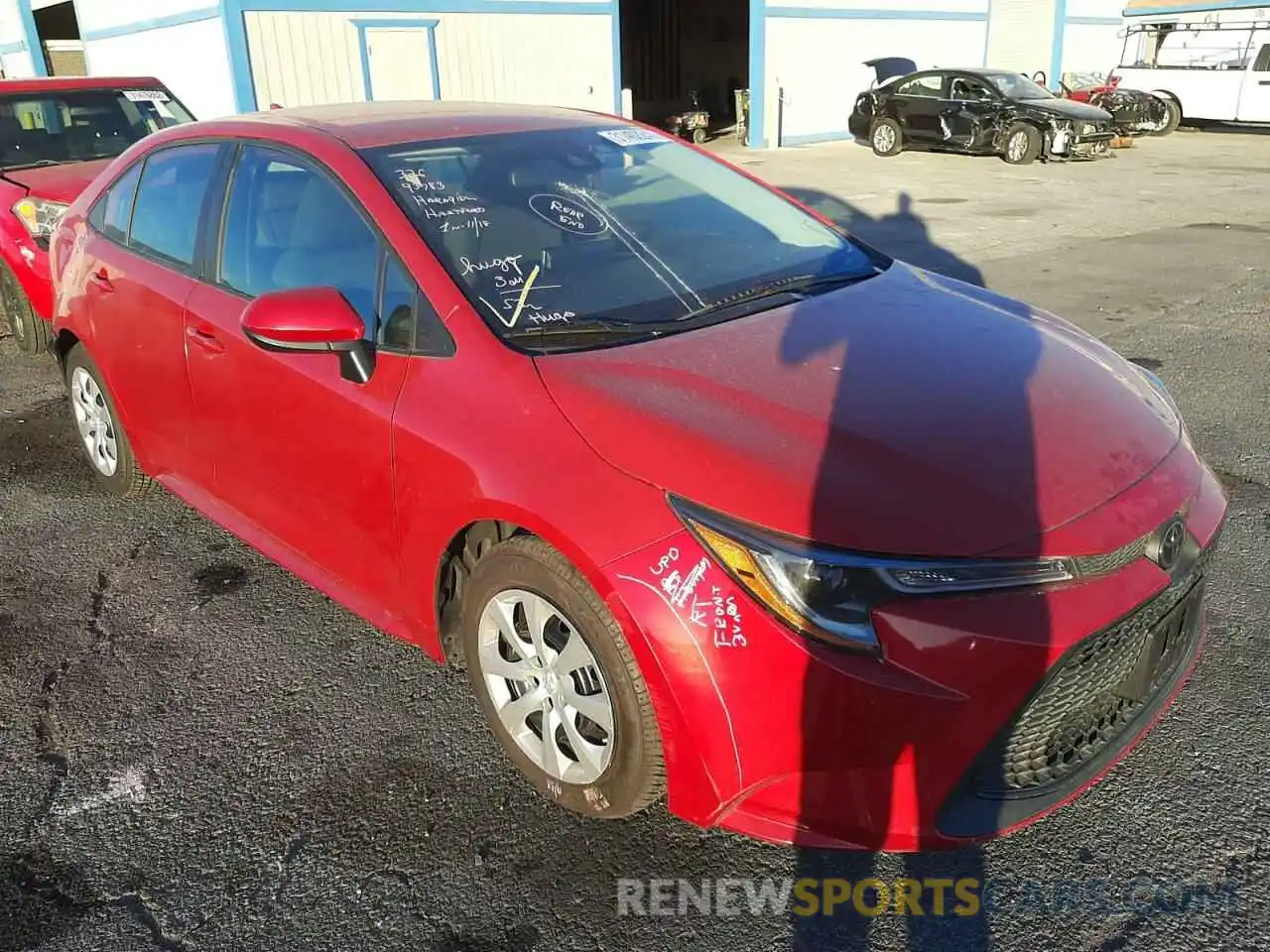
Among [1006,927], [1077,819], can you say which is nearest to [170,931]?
[1006,927]

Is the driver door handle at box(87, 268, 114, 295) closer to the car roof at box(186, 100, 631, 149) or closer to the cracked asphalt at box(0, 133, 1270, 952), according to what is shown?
the car roof at box(186, 100, 631, 149)

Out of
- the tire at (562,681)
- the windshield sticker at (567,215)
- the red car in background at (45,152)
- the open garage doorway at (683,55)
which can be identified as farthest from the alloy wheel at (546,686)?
the open garage doorway at (683,55)

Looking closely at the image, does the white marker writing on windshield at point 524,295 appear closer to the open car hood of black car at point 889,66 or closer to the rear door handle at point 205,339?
the rear door handle at point 205,339

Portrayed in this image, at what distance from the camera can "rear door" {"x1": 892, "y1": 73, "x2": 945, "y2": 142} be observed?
1844cm

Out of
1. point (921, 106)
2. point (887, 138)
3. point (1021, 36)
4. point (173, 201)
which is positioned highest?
point (173, 201)

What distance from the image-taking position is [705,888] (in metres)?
2.38

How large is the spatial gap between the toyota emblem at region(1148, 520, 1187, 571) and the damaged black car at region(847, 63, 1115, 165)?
16.3 m

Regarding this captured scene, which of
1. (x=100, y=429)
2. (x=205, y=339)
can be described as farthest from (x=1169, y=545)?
(x=100, y=429)

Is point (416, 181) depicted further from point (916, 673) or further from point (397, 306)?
point (916, 673)

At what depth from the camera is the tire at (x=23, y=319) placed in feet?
22.0

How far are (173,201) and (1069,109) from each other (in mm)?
16475

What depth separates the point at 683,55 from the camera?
3002cm

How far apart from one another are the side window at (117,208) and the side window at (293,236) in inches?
34.7

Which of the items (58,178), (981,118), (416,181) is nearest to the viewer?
(416,181)
